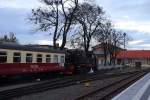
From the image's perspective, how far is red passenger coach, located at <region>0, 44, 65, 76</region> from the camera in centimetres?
2905

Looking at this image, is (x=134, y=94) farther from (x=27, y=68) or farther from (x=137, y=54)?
(x=137, y=54)

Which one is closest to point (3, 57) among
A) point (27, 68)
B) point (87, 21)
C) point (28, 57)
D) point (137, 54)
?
point (27, 68)

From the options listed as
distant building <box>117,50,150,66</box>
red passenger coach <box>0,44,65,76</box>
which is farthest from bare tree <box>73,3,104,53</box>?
distant building <box>117,50,150,66</box>

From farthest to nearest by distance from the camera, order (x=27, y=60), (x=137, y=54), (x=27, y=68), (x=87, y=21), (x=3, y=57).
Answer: (x=137, y=54) < (x=87, y=21) < (x=27, y=60) < (x=27, y=68) < (x=3, y=57)

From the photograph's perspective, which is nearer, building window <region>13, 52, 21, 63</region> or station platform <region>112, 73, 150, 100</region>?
station platform <region>112, 73, 150, 100</region>

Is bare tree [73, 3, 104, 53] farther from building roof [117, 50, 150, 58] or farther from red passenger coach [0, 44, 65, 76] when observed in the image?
building roof [117, 50, 150, 58]

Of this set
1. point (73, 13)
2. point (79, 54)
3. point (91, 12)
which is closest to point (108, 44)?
point (91, 12)

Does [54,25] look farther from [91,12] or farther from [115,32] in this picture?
[115,32]

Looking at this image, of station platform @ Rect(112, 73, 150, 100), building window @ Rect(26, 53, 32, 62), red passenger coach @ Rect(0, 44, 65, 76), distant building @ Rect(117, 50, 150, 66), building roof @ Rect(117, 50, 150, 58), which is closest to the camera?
station platform @ Rect(112, 73, 150, 100)

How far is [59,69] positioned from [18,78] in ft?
28.6

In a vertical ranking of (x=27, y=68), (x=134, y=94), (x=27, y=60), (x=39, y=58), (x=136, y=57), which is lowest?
(x=134, y=94)

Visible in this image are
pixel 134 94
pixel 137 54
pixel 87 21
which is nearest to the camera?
pixel 134 94

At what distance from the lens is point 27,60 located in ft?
108

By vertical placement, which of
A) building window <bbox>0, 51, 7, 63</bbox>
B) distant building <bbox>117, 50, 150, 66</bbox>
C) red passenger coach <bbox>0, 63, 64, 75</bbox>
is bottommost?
red passenger coach <bbox>0, 63, 64, 75</bbox>
